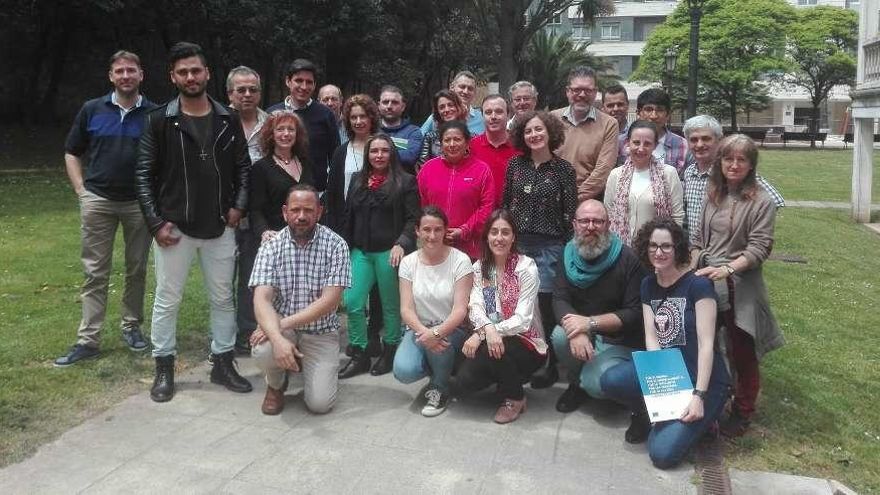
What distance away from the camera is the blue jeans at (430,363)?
4.69 metres

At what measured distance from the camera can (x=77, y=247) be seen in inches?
393

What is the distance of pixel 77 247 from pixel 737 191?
8.62 meters

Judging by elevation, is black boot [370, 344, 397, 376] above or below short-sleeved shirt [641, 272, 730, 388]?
below

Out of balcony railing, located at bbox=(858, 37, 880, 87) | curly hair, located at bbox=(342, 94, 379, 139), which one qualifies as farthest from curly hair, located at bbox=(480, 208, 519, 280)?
balcony railing, located at bbox=(858, 37, 880, 87)

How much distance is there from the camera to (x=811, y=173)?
24.7 meters

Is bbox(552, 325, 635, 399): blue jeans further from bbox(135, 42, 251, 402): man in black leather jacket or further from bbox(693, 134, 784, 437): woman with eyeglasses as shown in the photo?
bbox(135, 42, 251, 402): man in black leather jacket

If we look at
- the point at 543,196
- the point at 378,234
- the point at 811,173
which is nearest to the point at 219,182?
the point at 378,234

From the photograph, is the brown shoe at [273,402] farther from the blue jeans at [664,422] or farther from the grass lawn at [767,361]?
the blue jeans at [664,422]

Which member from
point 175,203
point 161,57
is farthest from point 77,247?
point 161,57

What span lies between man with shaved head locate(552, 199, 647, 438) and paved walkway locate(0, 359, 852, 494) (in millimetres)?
309

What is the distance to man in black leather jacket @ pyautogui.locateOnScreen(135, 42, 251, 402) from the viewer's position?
4711 mm

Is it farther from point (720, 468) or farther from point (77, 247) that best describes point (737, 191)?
point (77, 247)

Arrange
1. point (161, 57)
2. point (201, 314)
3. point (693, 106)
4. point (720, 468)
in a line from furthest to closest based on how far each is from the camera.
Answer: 1. point (161, 57)
2. point (693, 106)
3. point (201, 314)
4. point (720, 468)

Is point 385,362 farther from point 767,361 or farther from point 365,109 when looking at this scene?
point 767,361
